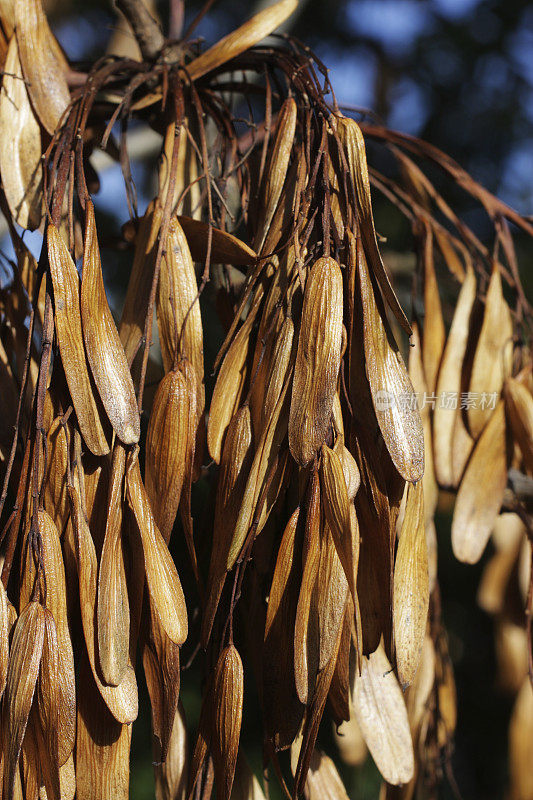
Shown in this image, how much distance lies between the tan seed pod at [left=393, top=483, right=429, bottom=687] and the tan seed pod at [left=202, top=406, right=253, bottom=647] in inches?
4.0

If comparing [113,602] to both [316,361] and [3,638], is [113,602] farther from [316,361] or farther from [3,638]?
[316,361]

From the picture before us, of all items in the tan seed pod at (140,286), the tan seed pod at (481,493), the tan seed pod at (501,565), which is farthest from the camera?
the tan seed pod at (501,565)

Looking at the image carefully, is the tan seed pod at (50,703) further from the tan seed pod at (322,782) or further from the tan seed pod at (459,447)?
the tan seed pod at (459,447)

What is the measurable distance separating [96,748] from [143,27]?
1.80 feet

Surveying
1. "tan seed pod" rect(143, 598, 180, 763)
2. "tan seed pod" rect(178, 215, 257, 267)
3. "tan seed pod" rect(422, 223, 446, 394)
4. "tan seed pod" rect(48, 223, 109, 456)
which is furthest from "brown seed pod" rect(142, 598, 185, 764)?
"tan seed pod" rect(422, 223, 446, 394)

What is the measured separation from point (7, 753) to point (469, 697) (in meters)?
1.53

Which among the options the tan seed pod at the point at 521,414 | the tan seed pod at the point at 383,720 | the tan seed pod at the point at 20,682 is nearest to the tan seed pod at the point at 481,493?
the tan seed pod at the point at 521,414

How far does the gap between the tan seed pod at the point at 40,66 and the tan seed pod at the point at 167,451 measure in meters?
0.23

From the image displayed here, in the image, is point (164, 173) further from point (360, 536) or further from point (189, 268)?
point (360, 536)

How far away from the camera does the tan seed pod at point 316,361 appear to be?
377 millimetres

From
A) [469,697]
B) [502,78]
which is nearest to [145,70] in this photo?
[469,697]

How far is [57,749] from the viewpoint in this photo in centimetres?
36

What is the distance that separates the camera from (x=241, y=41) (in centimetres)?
55

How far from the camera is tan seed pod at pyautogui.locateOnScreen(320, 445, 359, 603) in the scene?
36cm
